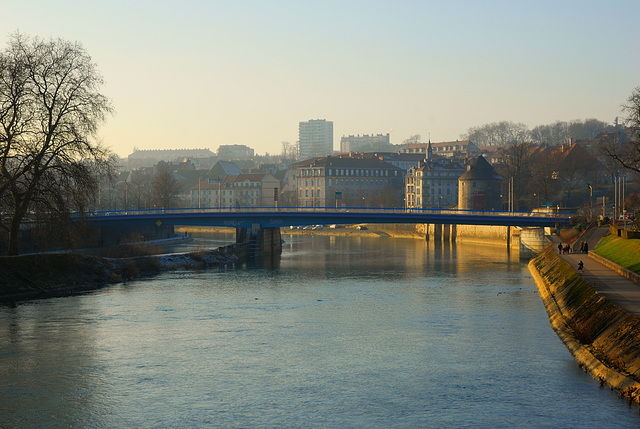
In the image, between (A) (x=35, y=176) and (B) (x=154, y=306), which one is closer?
(B) (x=154, y=306)

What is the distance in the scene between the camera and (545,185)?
398 feet

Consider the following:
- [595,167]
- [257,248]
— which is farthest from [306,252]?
[595,167]

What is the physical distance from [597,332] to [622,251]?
2317 centimetres

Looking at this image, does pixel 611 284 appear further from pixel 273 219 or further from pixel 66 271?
pixel 273 219

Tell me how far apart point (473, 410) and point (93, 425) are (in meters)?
12.2

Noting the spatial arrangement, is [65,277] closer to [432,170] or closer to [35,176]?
[35,176]

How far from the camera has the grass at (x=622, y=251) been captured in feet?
156

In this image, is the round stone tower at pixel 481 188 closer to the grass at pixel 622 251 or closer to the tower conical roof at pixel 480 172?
the tower conical roof at pixel 480 172

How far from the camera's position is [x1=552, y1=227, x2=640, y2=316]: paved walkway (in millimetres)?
34344

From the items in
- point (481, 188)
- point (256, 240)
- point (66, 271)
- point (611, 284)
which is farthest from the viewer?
point (481, 188)

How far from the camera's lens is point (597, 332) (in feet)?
110

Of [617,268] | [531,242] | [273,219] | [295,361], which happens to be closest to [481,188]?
[531,242]

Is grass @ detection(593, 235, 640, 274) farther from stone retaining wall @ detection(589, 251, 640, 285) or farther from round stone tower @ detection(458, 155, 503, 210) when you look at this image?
round stone tower @ detection(458, 155, 503, 210)

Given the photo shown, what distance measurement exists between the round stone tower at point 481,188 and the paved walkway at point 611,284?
72772mm
